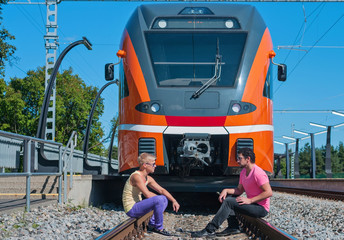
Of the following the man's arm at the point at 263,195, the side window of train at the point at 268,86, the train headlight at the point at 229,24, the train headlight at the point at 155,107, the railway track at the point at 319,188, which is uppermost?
the train headlight at the point at 229,24

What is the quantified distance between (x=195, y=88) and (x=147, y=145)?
1362 mm

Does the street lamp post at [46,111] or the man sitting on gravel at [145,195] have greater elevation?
the street lamp post at [46,111]

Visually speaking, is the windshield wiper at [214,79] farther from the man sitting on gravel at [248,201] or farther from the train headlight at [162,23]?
the man sitting on gravel at [248,201]

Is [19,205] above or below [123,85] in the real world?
below

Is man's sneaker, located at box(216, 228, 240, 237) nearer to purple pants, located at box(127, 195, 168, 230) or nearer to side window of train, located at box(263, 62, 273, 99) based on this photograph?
purple pants, located at box(127, 195, 168, 230)

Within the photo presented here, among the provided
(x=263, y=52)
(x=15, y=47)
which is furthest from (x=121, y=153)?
(x=15, y=47)

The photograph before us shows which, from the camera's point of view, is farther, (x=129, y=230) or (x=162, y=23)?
(x=162, y=23)

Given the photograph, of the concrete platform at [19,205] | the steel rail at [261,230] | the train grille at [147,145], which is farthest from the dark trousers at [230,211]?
the concrete platform at [19,205]

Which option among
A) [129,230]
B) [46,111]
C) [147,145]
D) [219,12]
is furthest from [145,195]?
[46,111]

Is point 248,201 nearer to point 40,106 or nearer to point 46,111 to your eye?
point 46,111

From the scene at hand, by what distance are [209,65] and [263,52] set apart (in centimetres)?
109

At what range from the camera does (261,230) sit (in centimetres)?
600

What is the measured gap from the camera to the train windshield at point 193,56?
932cm

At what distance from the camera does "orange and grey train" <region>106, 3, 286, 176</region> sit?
8.83 meters
